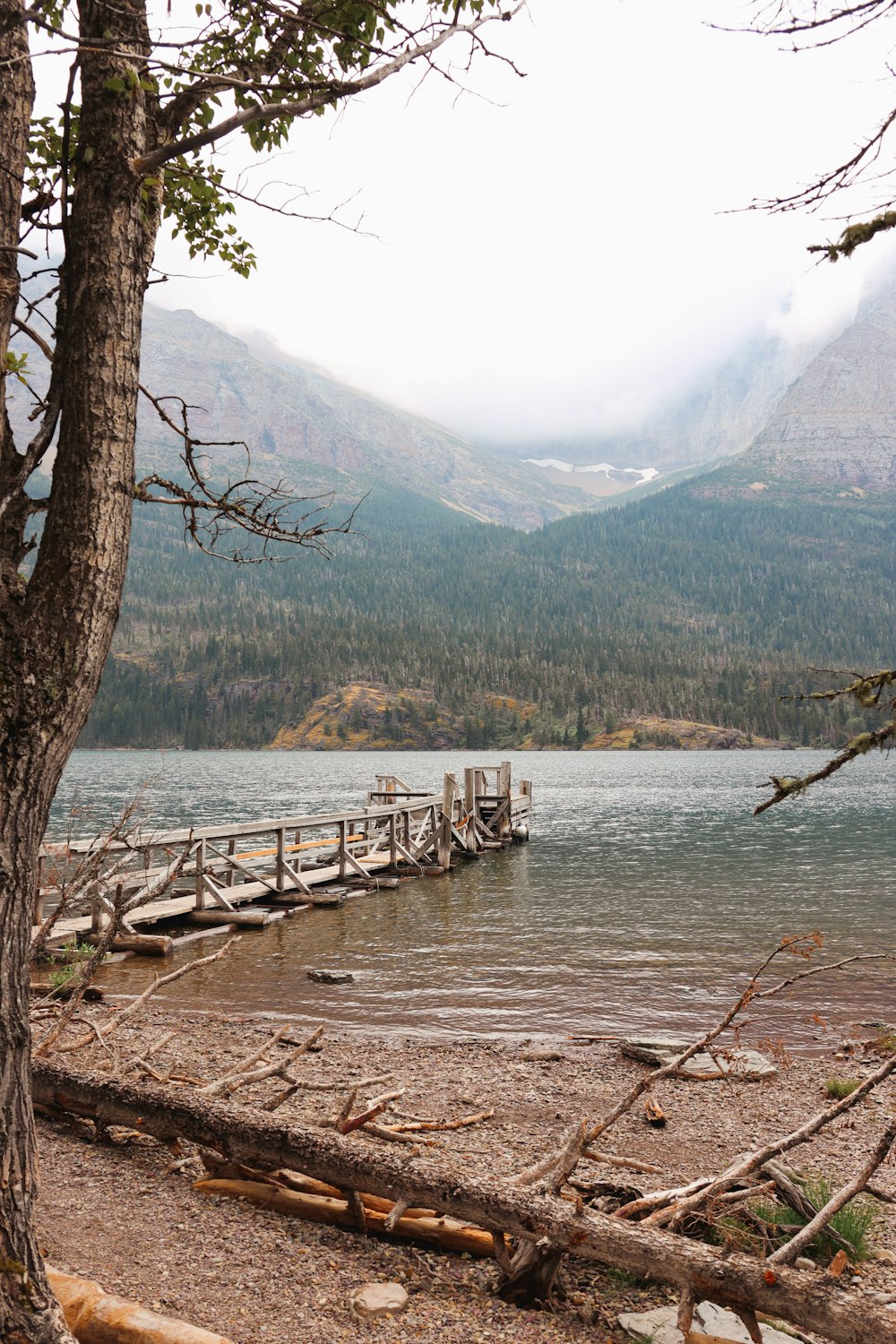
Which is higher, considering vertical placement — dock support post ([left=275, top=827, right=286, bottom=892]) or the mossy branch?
the mossy branch

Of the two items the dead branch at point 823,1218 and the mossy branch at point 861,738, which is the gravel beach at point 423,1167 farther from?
the mossy branch at point 861,738

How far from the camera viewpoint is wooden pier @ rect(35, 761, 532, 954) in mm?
15461

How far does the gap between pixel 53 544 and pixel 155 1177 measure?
445 cm

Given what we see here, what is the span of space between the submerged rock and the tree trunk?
324 inches

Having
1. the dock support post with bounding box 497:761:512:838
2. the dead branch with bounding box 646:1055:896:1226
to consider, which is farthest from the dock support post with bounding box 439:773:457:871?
the dead branch with bounding box 646:1055:896:1226

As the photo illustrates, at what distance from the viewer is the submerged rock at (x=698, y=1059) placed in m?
10.4

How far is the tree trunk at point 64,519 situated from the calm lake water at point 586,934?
9.51 m

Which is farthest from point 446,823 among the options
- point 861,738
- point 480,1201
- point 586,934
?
point 861,738

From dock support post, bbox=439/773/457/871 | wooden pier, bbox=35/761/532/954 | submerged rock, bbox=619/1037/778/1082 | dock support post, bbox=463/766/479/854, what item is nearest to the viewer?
→ submerged rock, bbox=619/1037/778/1082

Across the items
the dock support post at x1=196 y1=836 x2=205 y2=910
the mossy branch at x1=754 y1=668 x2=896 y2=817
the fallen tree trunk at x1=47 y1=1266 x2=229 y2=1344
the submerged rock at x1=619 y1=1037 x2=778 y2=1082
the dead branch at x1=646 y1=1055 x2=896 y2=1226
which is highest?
the mossy branch at x1=754 y1=668 x2=896 y2=817

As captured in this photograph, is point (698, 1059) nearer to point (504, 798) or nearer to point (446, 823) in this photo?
point (446, 823)

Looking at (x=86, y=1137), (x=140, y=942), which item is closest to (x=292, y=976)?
(x=140, y=942)

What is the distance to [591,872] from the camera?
29.9m

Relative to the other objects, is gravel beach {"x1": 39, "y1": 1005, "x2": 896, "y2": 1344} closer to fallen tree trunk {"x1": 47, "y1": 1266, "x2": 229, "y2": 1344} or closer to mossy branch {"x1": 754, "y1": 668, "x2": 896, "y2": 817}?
fallen tree trunk {"x1": 47, "y1": 1266, "x2": 229, "y2": 1344}
